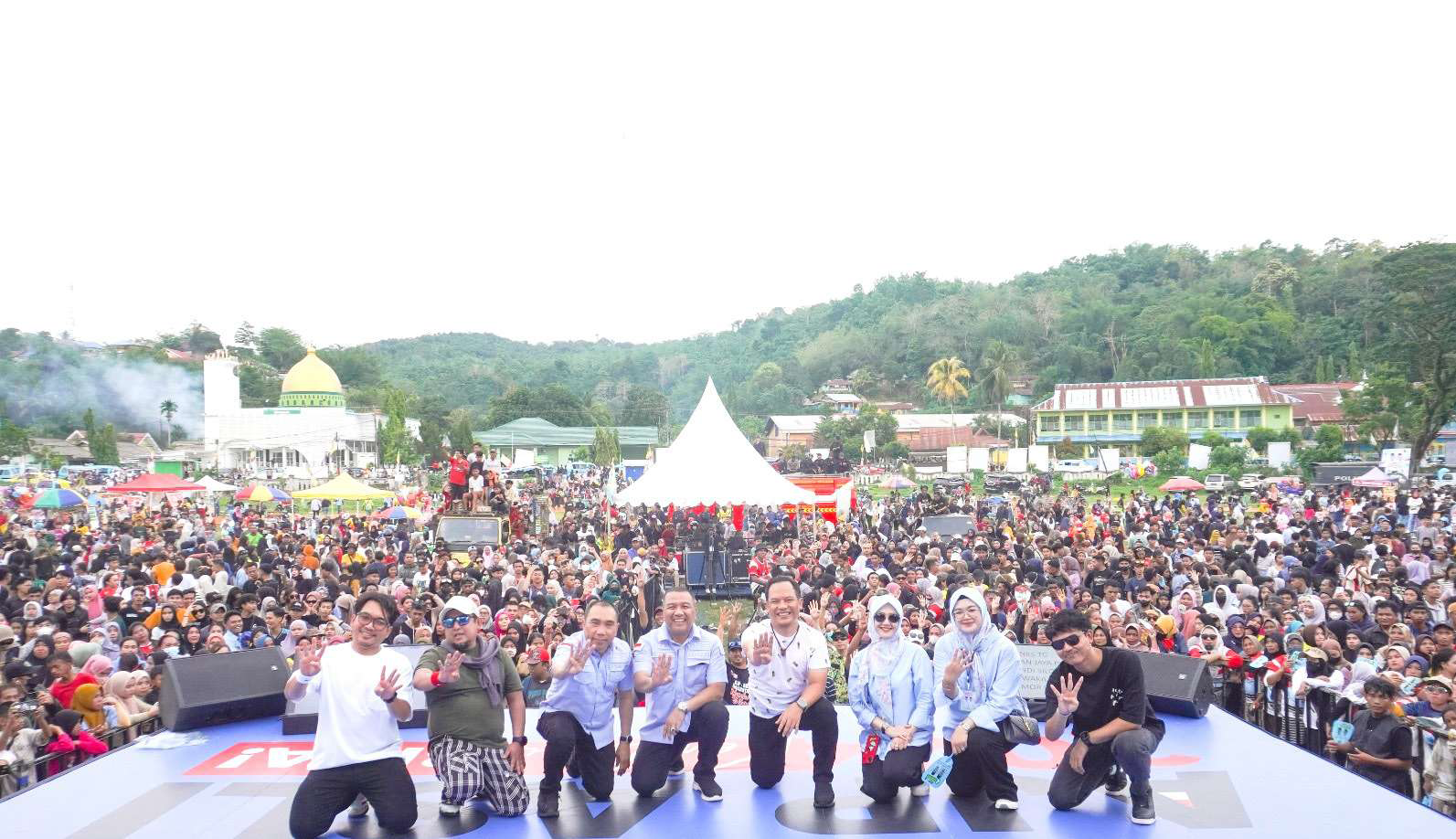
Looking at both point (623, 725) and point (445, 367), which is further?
point (445, 367)

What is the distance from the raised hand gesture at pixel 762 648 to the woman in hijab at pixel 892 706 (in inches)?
21.5

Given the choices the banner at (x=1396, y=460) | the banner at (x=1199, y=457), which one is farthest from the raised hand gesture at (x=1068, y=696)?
the banner at (x=1199, y=457)

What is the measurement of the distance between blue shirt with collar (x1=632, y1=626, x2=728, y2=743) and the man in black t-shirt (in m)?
1.88

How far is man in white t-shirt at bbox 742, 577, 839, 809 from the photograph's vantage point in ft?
19.5

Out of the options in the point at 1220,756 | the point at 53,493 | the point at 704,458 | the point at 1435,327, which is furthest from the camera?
the point at 1435,327

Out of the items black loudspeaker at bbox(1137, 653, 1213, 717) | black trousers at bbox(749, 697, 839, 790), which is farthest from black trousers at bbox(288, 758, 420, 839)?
black loudspeaker at bbox(1137, 653, 1213, 717)

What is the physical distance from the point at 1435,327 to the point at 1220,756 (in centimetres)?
4280

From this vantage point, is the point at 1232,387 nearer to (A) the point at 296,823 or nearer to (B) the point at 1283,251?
(B) the point at 1283,251

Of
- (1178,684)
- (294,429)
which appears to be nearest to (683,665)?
(1178,684)

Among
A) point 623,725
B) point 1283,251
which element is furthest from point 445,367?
point 623,725

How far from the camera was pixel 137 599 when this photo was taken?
1033 cm

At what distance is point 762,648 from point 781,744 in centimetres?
75

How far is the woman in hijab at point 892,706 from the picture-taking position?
5.93m

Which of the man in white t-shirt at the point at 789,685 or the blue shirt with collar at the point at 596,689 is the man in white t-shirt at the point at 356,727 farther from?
the man in white t-shirt at the point at 789,685
